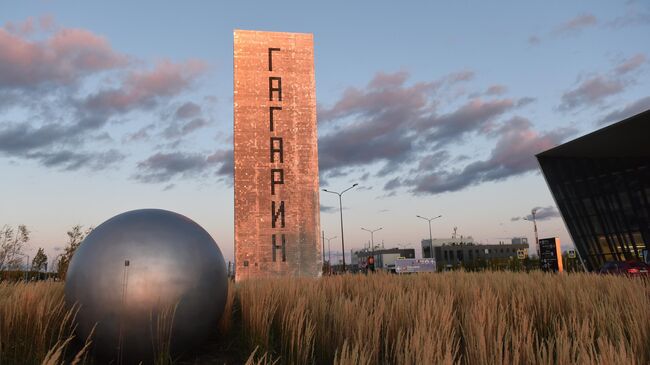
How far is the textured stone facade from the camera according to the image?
40906 mm

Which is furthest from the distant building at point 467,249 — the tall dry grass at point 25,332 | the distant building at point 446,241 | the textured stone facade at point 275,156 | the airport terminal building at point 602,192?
the tall dry grass at point 25,332

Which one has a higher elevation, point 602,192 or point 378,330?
point 602,192

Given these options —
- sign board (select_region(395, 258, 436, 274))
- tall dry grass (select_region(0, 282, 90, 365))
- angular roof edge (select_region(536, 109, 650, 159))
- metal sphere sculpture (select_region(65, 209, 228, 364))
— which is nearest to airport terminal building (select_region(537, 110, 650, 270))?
angular roof edge (select_region(536, 109, 650, 159))

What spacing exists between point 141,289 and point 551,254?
3547 centimetres

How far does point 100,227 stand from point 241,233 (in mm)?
34517

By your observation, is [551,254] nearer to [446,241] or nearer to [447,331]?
[447,331]

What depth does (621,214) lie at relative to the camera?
43.3 metres

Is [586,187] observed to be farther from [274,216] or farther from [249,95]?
[249,95]

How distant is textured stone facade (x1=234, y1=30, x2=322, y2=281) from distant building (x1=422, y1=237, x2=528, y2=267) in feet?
333

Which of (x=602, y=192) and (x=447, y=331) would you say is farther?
(x=602, y=192)

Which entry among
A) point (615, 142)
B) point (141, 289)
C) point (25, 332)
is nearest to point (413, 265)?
point (615, 142)

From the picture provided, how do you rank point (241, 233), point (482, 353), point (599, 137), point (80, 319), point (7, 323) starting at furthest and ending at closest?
point (241, 233) → point (599, 137) → point (80, 319) → point (7, 323) → point (482, 353)

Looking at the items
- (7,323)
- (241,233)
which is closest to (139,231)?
(7,323)

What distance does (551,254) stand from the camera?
35.1 m
